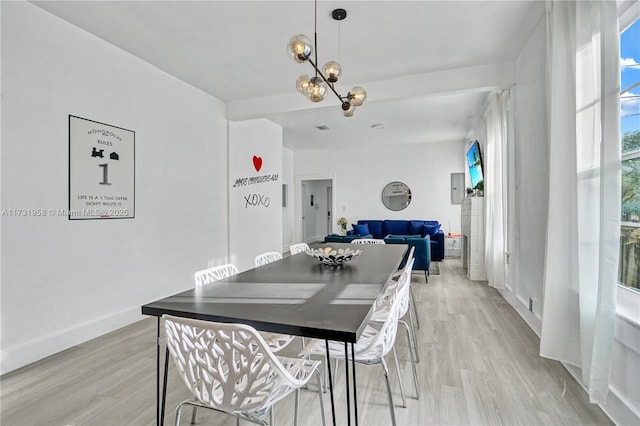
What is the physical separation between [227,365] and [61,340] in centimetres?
245

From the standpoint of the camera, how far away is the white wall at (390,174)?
8.00 metres

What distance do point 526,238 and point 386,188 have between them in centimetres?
546

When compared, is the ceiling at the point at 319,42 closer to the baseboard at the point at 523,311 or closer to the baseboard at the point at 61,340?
the baseboard at the point at 523,311

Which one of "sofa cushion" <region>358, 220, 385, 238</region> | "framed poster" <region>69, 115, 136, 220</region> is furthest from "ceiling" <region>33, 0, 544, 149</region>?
"sofa cushion" <region>358, 220, 385, 238</region>

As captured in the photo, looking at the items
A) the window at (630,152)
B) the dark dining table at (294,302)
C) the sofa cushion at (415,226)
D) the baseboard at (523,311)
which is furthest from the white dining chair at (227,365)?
the sofa cushion at (415,226)

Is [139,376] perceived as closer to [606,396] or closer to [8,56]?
[8,56]

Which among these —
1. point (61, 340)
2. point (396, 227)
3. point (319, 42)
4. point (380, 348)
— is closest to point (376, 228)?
point (396, 227)

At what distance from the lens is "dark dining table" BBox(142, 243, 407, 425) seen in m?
→ 1.11

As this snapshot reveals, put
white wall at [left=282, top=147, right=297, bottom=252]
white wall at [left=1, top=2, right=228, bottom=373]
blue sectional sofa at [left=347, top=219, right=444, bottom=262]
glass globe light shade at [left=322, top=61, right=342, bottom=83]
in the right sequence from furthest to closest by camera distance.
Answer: white wall at [left=282, top=147, right=297, bottom=252], blue sectional sofa at [left=347, top=219, right=444, bottom=262], white wall at [left=1, top=2, right=228, bottom=373], glass globe light shade at [left=322, top=61, right=342, bottom=83]

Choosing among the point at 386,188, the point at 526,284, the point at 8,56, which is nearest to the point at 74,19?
the point at 8,56

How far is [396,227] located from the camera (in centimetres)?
782

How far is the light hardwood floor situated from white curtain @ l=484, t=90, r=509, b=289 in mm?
1340

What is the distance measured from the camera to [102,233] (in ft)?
9.86

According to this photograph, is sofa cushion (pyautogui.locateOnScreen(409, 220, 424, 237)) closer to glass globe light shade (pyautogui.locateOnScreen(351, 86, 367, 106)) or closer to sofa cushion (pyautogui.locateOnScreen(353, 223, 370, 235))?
sofa cushion (pyautogui.locateOnScreen(353, 223, 370, 235))
